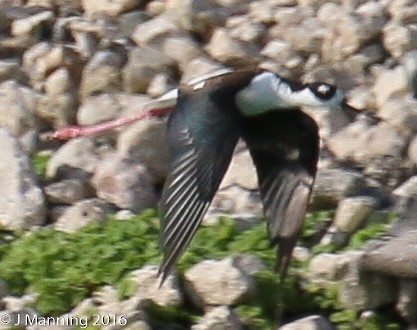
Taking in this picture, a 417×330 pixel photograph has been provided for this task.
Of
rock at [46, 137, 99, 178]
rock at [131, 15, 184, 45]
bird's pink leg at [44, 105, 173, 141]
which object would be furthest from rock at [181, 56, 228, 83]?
rock at [46, 137, 99, 178]

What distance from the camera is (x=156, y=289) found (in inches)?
220

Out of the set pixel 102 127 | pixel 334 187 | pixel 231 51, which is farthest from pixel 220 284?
pixel 231 51

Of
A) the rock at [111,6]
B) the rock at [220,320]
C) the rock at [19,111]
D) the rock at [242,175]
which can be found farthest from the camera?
the rock at [111,6]

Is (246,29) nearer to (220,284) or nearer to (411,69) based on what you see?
(411,69)

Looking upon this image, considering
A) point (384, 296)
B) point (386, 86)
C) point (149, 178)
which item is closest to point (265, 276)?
point (384, 296)

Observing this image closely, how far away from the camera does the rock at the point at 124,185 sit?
627 centimetres

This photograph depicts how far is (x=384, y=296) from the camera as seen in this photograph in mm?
5641

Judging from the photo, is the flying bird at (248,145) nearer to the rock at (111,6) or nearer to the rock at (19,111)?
the rock at (19,111)

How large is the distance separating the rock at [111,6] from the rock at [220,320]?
2.31 m

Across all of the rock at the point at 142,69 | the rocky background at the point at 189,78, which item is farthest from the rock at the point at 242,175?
Result: the rock at the point at 142,69

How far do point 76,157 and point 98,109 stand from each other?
1.12 feet

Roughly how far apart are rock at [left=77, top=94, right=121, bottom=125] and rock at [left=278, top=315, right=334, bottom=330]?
1.57m

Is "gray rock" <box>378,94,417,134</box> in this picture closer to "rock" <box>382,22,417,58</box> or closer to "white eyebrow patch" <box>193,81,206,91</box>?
"rock" <box>382,22,417,58</box>

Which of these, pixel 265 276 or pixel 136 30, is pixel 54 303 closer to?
pixel 265 276
